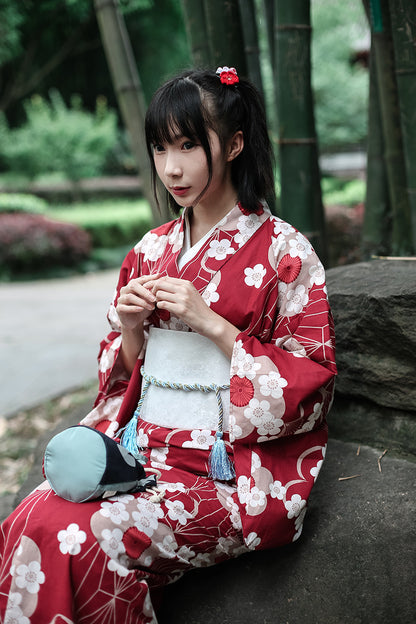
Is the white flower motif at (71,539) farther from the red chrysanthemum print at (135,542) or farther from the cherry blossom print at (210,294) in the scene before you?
the cherry blossom print at (210,294)

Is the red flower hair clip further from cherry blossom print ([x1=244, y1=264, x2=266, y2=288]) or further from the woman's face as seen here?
cherry blossom print ([x1=244, y1=264, x2=266, y2=288])

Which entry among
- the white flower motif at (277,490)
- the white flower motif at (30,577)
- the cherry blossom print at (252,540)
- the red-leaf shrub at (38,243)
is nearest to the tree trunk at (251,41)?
the white flower motif at (277,490)

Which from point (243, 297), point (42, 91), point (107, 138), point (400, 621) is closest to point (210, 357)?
point (243, 297)

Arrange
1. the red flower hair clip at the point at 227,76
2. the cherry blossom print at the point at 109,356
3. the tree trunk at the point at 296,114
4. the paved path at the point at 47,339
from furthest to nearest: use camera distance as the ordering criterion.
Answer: the paved path at the point at 47,339 < the tree trunk at the point at 296,114 < the cherry blossom print at the point at 109,356 < the red flower hair clip at the point at 227,76

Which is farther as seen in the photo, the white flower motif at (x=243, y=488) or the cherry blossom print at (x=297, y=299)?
the cherry blossom print at (x=297, y=299)

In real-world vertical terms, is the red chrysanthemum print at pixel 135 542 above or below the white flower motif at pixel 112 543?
below

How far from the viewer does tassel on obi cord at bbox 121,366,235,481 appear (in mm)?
1745

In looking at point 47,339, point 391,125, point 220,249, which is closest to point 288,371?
point 220,249

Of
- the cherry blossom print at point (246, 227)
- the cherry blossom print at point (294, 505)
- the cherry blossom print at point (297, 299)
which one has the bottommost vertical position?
the cherry blossom print at point (294, 505)

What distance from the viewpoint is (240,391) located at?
1681 mm

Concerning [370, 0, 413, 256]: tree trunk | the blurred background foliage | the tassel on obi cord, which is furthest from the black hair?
the blurred background foliage

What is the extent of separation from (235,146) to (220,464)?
0.92m

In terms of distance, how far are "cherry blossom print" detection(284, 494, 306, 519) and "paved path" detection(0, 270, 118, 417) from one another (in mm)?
3216

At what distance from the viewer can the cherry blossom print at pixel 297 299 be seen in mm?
1774
